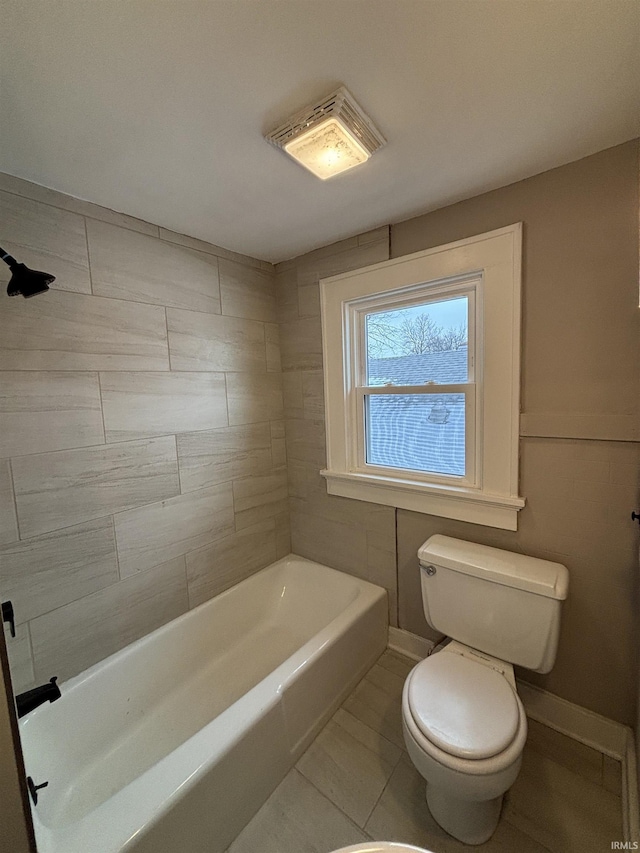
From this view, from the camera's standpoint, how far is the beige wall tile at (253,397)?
6.47 ft

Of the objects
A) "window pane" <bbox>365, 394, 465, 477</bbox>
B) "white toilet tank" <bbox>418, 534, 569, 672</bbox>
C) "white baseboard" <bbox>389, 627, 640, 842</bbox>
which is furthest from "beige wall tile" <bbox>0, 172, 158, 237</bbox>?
"white baseboard" <bbox>389, 627, 640, 842</bbox>

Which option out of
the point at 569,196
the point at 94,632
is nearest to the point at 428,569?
the point at 94,632

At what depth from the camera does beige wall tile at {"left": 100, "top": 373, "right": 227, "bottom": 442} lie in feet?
4.90

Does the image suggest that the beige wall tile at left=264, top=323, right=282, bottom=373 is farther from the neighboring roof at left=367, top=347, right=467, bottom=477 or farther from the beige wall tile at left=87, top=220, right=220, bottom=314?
the neighboring roof at left=367, top=347, right=467, bottom=477

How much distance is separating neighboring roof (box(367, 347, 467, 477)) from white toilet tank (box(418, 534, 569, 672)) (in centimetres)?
42

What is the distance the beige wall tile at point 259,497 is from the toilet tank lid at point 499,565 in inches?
40.1

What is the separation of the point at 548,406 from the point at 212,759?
1.69 m

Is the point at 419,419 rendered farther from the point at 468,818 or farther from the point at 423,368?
the point at 468,818

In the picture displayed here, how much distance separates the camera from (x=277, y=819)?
1182 millimetres

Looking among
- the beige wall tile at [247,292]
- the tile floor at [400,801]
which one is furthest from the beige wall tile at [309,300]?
the tile floor at [400,801]

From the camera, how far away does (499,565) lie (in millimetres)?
1377

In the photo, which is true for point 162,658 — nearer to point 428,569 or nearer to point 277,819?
point 277,819

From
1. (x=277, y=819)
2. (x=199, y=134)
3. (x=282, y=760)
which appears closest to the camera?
(x=199, y=134)

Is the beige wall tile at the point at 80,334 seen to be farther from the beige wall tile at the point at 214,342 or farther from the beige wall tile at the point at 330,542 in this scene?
the beige wall tile at the point at 330,542
